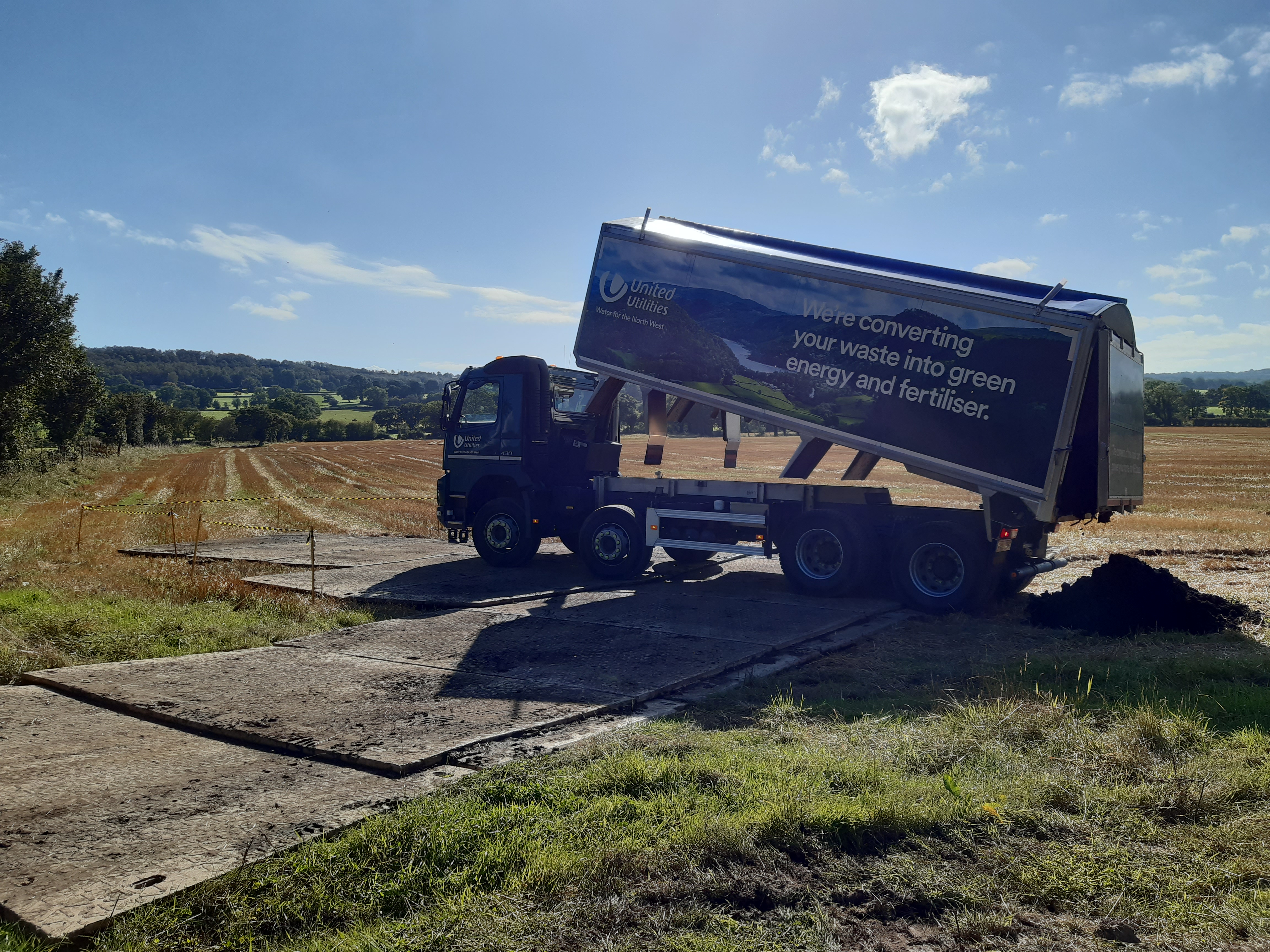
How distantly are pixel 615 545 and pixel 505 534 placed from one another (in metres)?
1.83

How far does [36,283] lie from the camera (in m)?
32.8

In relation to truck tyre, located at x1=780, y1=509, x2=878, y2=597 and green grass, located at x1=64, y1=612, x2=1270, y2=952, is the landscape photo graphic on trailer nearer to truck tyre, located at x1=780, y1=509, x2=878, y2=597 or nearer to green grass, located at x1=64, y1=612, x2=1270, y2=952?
truck tyre, located at x1=780, y1=509, x2=878, y2=597

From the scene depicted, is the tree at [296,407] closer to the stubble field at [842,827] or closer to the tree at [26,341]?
the tree at [26,341]

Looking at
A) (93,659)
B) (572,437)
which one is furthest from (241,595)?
(572,437)

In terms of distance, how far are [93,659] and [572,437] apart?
23.7 feet

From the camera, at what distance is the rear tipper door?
888 cm

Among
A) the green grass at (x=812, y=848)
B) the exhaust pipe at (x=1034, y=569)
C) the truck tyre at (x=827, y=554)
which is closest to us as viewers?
the green grass at (x=812, y=848)

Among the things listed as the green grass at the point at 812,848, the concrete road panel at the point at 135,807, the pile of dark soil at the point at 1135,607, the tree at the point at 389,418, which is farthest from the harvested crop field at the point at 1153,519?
the tree at the point at 389,418

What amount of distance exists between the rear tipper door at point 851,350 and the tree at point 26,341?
2803 cm

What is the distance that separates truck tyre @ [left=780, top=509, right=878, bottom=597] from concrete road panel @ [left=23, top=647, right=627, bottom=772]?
512 cm

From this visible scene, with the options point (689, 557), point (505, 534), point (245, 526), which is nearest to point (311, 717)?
point (505, 534)

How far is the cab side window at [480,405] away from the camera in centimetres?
1299

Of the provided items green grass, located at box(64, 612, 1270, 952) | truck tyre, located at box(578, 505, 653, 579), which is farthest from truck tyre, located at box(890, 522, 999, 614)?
green grass, located at box(64, 612, 1270, 952)

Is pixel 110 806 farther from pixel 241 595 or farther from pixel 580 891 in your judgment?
pixel 241 595
